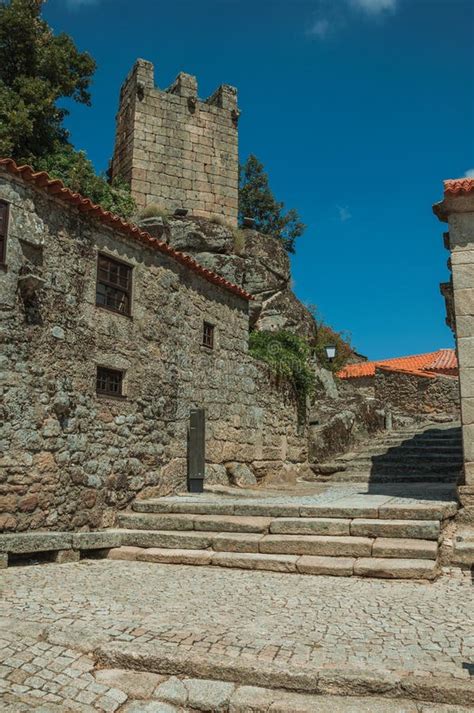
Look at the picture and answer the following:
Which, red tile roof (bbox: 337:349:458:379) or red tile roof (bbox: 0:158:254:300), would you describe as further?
red tile roof (bbox: 337:349:458:379)

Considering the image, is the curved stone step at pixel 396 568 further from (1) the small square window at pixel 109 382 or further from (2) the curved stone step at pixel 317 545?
(1) the small square window at pixel 109 382

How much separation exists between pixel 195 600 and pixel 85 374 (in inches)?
160

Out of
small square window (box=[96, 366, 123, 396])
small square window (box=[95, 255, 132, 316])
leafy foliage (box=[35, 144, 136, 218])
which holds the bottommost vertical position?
small square window (box=[96, 366, 123, 396])

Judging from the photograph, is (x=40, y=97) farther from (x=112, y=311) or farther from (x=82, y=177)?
(x=112, y=311)

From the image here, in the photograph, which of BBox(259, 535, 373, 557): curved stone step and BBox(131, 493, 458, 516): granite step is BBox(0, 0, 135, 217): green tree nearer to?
BBox(131, 493, 458, 516): granite step

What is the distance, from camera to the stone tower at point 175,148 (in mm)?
20531

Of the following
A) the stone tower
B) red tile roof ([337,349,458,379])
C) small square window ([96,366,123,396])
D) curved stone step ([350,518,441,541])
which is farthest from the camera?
red tile roof ([337,349,458,379])

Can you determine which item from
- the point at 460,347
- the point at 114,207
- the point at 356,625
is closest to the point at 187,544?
the point at 356,625

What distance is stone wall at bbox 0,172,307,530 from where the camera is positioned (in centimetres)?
745

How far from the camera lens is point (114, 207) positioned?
18.5 meters

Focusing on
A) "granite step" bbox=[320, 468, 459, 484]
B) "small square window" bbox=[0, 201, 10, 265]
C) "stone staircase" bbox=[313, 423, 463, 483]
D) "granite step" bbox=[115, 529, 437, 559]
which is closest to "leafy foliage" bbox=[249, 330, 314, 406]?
"stone staircase" bbox=[313, 423, 463, 483]

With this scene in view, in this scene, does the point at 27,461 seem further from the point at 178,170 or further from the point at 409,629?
the point at 178,170

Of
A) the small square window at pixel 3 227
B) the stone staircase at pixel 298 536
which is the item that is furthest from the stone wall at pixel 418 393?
the small square window at pixel 3 227

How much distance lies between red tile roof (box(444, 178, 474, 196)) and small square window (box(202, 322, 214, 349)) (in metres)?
5.54
